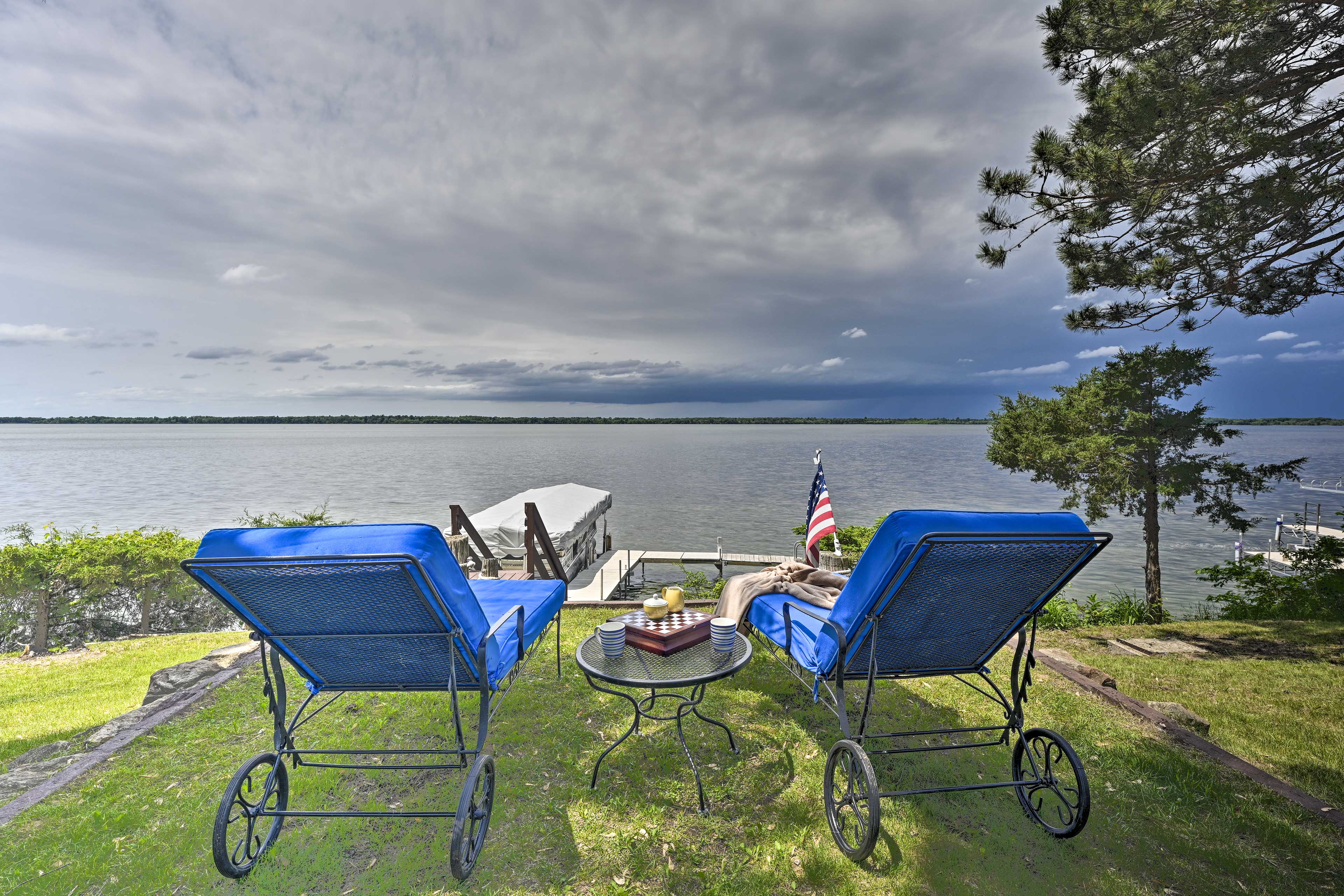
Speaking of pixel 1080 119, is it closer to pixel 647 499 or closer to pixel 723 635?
pixel 723 635

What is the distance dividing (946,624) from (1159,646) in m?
4.89

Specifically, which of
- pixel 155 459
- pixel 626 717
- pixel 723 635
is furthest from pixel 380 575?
pixel 155 459

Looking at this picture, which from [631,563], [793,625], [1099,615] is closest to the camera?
[793,625]

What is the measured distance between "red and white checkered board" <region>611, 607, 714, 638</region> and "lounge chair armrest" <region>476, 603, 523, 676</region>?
51 cm

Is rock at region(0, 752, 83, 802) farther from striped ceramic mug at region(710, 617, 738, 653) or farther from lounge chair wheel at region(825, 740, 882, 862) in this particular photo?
lounge chair wheel at region(825, 740, 882, 862)

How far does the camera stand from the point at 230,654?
4699 millimetres

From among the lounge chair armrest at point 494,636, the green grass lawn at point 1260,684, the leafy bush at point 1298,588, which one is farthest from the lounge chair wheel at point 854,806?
the leafy bush at point 1298,588

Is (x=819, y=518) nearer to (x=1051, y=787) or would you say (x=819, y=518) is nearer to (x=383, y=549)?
(x=1051, y=787)

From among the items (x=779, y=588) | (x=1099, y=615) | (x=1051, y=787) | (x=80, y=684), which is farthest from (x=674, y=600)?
(x=1099, y=615)

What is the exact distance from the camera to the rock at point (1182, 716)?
3494 millimetres

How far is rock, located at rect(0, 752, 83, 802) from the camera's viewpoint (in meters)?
2.78

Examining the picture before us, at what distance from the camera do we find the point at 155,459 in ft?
210

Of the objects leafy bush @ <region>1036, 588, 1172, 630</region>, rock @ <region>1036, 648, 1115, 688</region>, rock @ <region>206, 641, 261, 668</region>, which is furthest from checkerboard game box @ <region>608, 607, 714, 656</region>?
leafy bush @ <region>1036, 588, 1172, 630</region>

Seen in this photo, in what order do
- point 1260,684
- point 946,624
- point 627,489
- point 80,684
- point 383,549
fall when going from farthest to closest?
1. point 627,489
2. point 80,684
3. point 1260,684
4. point 946,624
5. point 383,549
